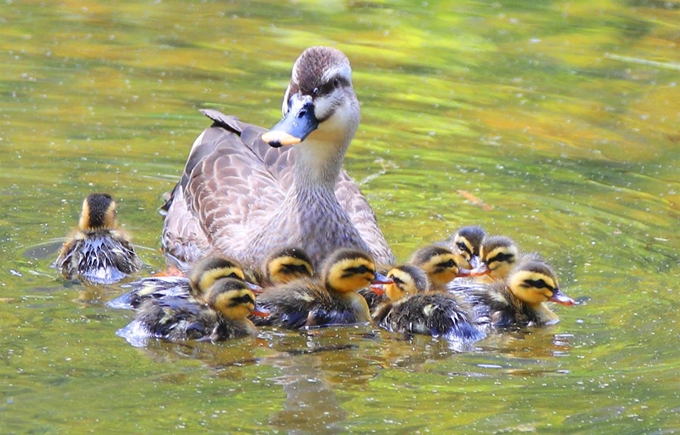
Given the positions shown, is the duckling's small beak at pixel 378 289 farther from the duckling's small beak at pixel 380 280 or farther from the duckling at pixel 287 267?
the duckling at pixel 287 267

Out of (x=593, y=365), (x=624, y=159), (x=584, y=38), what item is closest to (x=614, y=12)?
(x=584, y=38)

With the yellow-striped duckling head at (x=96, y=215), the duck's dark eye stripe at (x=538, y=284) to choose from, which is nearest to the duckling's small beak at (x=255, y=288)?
the yellow-striped duckling head at (x=96, y=215)

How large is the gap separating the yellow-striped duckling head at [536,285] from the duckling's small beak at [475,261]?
600 millimetres

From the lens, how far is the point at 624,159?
31.4 ft

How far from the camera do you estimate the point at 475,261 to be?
7.43 m

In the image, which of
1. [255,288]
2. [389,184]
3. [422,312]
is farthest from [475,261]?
[389,184]

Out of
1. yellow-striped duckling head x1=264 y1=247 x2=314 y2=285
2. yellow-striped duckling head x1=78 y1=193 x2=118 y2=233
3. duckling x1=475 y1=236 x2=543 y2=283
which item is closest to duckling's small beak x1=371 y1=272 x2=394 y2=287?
yellow-striped duckling head x1=264 y1=247 x2=314 y2=285

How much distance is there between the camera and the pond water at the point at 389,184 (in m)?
5.48

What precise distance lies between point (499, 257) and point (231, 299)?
5.47 ft

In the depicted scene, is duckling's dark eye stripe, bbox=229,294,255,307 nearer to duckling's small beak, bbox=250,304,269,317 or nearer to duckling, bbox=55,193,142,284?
duckling's small beak, bbox=250,304,269,317

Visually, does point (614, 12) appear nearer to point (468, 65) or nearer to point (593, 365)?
point (468, 65)

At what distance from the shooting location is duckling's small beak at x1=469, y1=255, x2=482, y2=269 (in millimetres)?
7395

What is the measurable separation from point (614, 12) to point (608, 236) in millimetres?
5605

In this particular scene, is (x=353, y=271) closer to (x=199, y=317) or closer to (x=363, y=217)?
(x=199, y=317)
